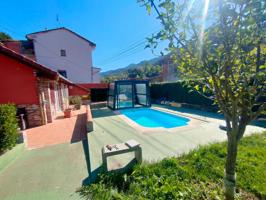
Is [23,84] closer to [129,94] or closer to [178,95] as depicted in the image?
[129,94]

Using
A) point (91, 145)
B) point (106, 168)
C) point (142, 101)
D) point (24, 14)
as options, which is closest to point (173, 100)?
point (142, 101)

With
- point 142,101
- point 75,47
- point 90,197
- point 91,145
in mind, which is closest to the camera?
point 90,197

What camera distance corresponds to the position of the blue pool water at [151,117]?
1259 centimetres

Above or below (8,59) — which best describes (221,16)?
below

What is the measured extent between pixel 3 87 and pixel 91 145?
25.4 feet

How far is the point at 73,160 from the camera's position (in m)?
5.60

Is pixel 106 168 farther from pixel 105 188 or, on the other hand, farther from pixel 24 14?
pixel 24 14

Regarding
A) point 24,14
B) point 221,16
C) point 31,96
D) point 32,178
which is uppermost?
point 24,14

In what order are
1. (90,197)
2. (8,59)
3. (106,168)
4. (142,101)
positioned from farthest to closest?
1. (142,101)
2. (8,59)
3. (106,168)
4. (90,197)

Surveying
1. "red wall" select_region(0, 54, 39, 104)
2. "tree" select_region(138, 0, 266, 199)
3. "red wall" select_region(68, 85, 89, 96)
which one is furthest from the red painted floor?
"red wall" select_region(68, 85, 89, 96)

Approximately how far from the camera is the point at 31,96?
10125 millimetres

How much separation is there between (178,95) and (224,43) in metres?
17.4

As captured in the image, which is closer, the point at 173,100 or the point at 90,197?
the point at 90,197

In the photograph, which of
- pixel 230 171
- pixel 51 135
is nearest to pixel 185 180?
pixel 230 171
